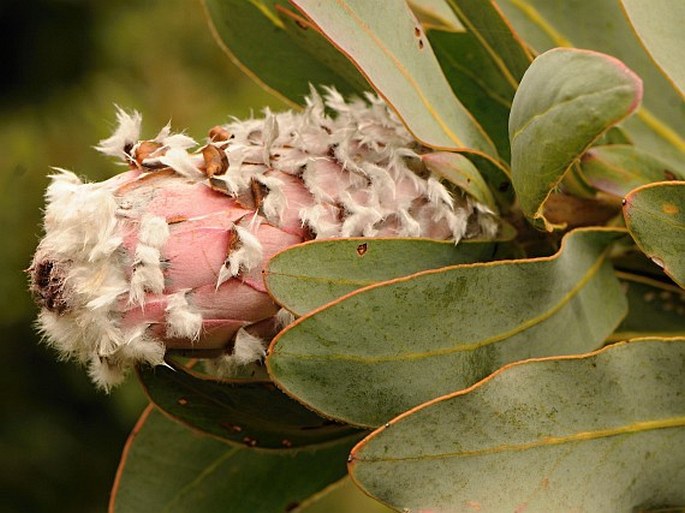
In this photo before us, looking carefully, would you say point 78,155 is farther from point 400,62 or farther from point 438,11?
point 400,62

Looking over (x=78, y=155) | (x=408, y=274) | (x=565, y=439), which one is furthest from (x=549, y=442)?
(x=78, y=155)

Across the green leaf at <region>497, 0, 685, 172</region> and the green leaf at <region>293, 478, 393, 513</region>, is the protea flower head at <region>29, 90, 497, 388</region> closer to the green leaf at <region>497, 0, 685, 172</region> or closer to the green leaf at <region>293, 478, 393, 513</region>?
the green leaf at <region>497, 0, 685, 172</region>

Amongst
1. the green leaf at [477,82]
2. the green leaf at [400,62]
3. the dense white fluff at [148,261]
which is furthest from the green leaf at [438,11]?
the dense white fluff at [148,261]

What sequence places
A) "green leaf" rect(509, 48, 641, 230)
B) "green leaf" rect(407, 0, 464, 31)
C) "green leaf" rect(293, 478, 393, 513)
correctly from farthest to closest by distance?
"green leaf" rect(293, 478, 393, 513), "green leaf" rect(407, 0, 464, 31), "green leaf" rect(509, 48, 641, 230)

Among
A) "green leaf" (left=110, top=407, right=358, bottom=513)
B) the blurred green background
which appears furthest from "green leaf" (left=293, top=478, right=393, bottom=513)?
"green leaf" (left=110, top=407, right=358, bottom=513)

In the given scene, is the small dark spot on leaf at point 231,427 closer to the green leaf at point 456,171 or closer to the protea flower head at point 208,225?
the protea flower head at point 208,225

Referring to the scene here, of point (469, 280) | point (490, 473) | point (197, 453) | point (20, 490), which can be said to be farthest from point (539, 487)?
point (20, 490)
